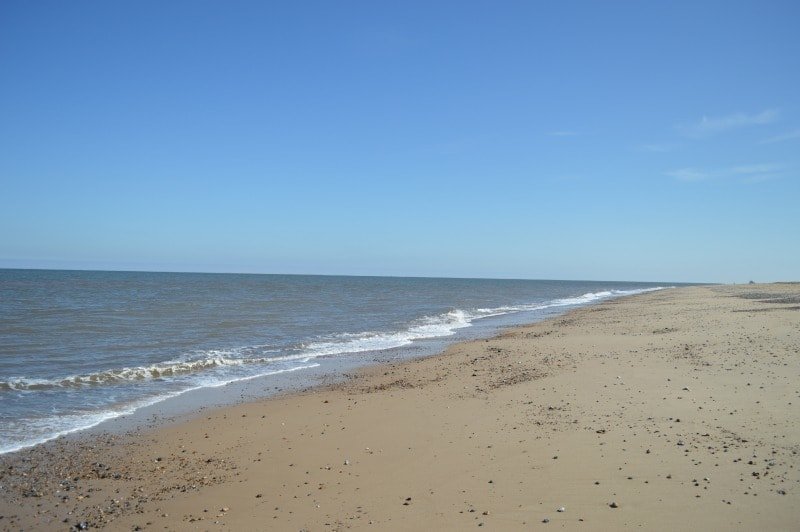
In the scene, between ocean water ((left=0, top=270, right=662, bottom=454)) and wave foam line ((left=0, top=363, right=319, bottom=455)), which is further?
ocean water ((left=0, top=270, right=662, bottom=454))

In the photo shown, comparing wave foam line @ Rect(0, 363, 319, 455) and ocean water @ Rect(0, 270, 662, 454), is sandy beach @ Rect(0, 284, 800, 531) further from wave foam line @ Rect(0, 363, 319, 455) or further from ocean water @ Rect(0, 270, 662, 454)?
ocean water @ Rect(0, 270, 662, 454)

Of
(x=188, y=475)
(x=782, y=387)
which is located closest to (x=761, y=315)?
(x=782, y=387)

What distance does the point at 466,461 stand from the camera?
6746 millimetres

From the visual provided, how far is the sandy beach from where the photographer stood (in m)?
5.27

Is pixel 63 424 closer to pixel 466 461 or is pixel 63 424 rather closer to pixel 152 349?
pixel 466 461

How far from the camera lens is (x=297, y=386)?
1283 centimetres

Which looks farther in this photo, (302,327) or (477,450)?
(302,327)

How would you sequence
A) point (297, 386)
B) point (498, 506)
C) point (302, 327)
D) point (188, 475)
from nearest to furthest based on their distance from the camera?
point (498, 506), point (188, 475), point (297, 386), point (302, 327)

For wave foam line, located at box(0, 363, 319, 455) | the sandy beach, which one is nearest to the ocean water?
wave foam line, located at box(0, 363, 319, 455)

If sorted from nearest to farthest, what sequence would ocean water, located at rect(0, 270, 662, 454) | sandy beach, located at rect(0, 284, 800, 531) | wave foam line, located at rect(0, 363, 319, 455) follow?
sandy beach, located at rect(0, 284, 800, 531) → wave foam line, located at rect(0, 363, 319, 455) → ocean water, located at rect(0, 270, 662, 454)

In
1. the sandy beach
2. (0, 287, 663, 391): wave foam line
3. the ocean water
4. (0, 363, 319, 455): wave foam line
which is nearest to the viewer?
the sandy beach

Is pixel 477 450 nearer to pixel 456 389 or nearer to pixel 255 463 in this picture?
→ pixel 255 463

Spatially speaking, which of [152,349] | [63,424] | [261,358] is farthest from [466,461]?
[152,349]

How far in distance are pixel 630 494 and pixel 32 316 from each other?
3026 centimetres
